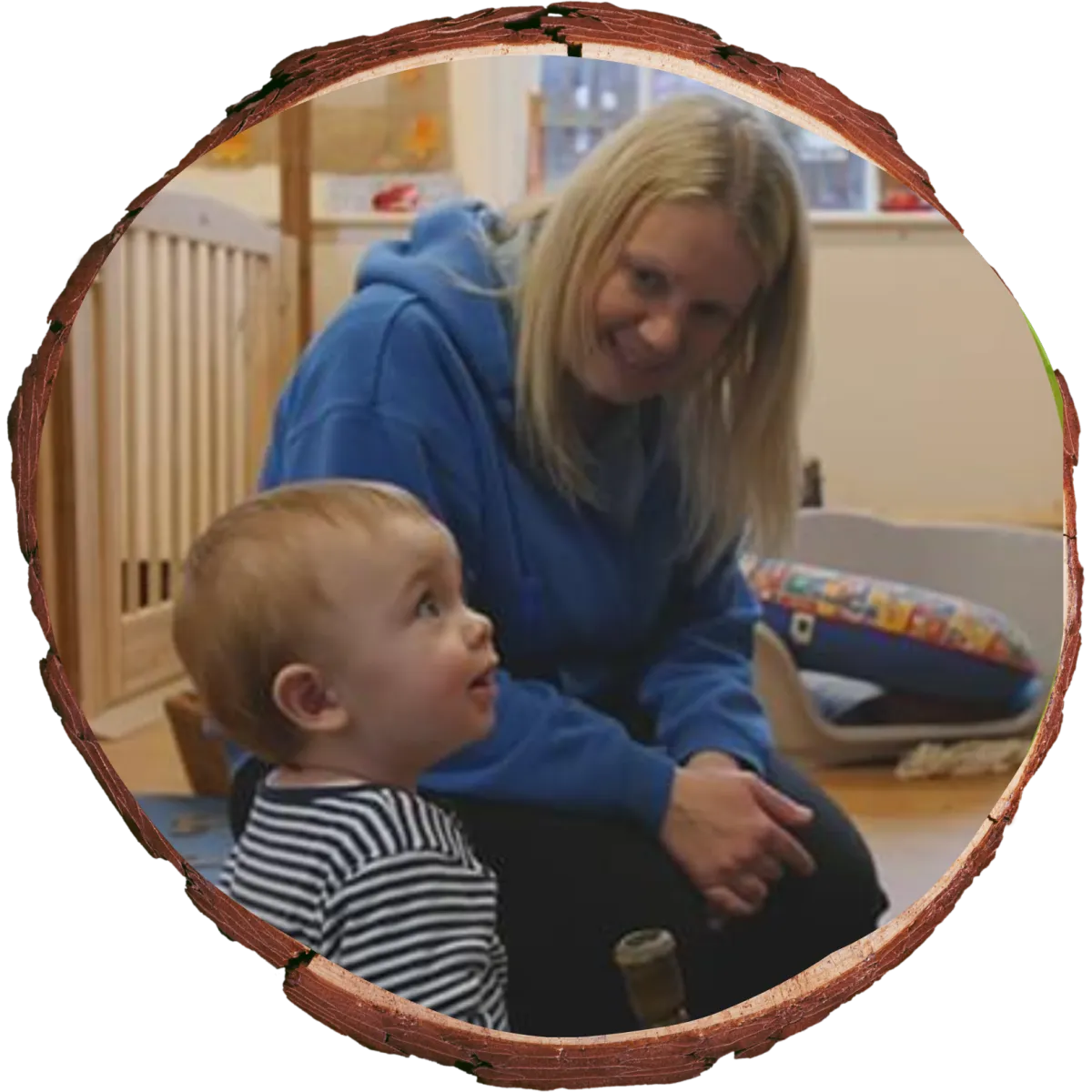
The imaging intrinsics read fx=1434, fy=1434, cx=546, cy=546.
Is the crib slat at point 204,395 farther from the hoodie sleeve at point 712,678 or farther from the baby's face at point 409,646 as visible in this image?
the hoodie sleeve at point 712,678

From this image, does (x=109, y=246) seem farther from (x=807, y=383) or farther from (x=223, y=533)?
(x=807, y=383)

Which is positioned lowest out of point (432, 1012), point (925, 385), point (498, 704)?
point (432, 1012)

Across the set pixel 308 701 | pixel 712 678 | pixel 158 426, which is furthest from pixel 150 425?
pixel 712 678

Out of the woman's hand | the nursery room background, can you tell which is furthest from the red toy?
the woman's hand

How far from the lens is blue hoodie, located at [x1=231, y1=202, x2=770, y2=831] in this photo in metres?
0.46

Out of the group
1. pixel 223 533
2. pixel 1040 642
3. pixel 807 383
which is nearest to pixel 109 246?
pixel 223 533

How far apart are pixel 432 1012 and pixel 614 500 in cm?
19

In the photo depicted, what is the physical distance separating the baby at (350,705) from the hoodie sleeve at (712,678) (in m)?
0.06

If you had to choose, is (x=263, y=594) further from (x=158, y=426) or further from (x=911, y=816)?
(x=911, y=816)

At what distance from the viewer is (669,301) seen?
463 millimetres

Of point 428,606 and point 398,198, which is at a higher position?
point 398,198

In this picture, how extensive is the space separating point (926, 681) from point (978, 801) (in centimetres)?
5

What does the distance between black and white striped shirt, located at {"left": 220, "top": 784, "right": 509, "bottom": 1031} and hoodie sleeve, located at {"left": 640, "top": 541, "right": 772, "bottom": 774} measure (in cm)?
8

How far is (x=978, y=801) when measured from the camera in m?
0.50
